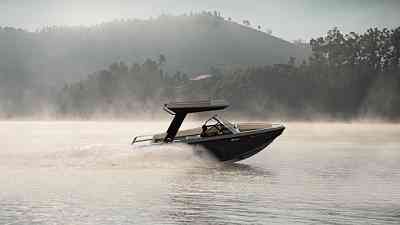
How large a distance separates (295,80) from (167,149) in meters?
107

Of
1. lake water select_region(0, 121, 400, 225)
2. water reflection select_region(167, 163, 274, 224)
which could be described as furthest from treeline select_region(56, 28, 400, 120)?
water reflection select_region(167, 163, 274, 224)

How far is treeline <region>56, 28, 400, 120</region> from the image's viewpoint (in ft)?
400

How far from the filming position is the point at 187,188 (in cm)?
2358

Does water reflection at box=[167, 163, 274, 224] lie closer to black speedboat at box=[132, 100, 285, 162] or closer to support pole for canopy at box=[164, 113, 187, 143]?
black speedboat at box=[132, 100, 285, 162]

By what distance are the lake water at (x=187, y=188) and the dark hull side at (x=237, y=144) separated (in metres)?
0.50

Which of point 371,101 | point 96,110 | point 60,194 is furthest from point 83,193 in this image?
point 96,110

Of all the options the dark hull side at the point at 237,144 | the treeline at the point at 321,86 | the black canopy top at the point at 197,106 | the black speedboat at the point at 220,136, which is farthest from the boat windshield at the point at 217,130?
the treeline at the point at 321,86

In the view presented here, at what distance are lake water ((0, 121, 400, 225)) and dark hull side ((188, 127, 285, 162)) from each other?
50cm

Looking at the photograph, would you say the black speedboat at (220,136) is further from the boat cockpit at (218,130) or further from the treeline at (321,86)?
the treeline at (321,86)

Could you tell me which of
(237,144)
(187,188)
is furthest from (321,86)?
(187,188)

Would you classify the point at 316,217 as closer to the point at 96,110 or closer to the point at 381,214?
the point at 381,214

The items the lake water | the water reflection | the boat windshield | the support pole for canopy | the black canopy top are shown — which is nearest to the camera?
the water reflection

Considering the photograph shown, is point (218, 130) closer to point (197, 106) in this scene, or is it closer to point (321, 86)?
point (197, 106)

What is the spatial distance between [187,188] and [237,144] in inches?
292
